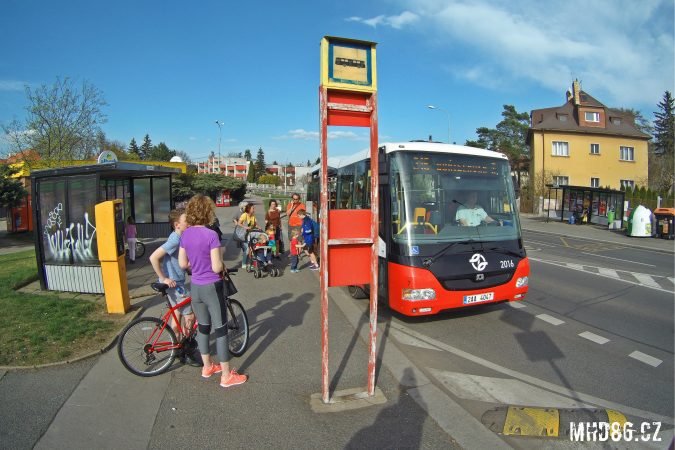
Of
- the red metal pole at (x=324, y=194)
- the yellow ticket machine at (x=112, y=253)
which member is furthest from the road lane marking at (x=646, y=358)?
the yellow ticket machine at (x=112, y=253)

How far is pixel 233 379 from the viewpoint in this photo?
3.97m

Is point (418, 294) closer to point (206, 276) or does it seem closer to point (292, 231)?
point (206, 276)

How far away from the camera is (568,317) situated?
6.59 meters

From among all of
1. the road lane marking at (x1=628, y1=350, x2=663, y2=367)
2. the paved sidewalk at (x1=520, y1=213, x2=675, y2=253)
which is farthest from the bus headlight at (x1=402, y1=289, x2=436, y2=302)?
the paved sidewalk at (x1=520, y1=213, x2=675, y2=253)

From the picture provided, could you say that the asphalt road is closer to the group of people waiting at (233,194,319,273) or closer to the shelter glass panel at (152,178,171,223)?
the group of people waiting at (233,194,319,273)

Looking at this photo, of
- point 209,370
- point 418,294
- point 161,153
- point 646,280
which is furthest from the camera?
point 161,153

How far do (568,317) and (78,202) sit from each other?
8.75 meters

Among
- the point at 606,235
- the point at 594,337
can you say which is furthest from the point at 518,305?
the point at 606,235

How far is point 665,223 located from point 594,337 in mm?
18395

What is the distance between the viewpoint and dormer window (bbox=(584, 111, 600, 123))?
40438 millimetres

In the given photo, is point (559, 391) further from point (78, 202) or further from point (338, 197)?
point (78, 202)

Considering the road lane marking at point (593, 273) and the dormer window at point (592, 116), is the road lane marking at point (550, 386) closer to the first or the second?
the road lane marking at point (593, 273)

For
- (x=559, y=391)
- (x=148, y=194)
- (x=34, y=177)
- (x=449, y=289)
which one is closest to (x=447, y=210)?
(x=449, y=289)

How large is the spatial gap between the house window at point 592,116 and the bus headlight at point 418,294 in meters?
44.4
